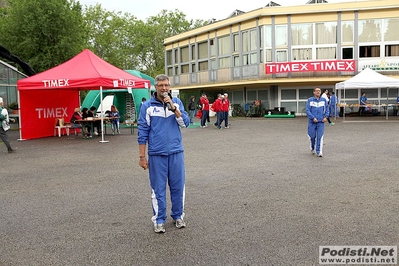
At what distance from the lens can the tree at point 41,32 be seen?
26562mm

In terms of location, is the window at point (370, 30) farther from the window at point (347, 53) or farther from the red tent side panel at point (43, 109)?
the red tent side panel at point (43, 109)

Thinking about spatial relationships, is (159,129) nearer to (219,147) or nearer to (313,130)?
(313,130)

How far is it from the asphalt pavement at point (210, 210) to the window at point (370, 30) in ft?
68.0

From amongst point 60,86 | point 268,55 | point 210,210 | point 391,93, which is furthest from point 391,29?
point 210,210

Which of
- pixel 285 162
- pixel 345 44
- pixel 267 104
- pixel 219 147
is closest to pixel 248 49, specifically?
pixel 267 104

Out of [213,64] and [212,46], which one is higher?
[212,46]

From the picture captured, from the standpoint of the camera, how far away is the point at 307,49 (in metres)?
29.4

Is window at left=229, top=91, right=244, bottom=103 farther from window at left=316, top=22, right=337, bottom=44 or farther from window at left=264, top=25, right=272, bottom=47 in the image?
window at left=316, top=22, right=337, bottom=44

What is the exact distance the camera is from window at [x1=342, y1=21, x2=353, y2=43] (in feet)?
94.0

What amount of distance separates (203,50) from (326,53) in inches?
439

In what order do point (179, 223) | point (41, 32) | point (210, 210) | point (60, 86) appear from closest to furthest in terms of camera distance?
1. point (179, 223)
2. point (210, 210)
3. point (60, 86)
4. point (41, 32)

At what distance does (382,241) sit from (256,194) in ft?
7.91

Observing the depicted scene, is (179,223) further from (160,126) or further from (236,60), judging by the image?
(236,60)

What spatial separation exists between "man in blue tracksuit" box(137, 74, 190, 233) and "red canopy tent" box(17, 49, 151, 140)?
1069 cm
